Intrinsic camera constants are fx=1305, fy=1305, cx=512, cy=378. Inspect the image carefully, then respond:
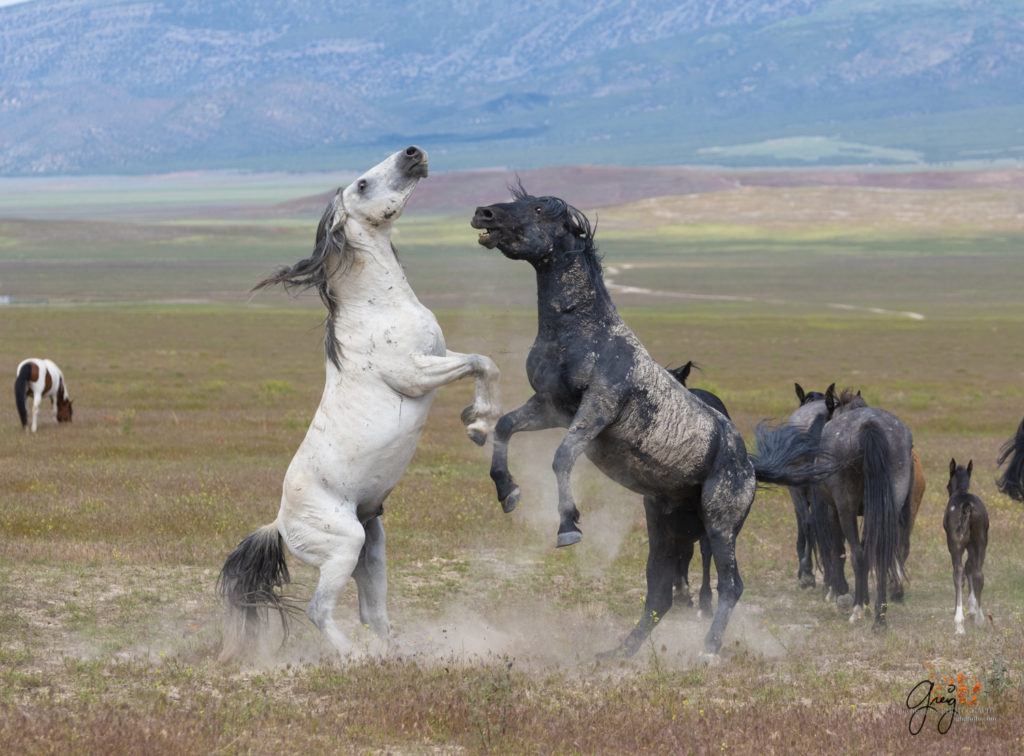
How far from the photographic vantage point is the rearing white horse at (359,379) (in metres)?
8.45

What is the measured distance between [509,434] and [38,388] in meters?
17.7

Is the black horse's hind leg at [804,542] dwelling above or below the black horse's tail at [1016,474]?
below

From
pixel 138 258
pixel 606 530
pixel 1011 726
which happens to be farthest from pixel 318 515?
pixel 138 258

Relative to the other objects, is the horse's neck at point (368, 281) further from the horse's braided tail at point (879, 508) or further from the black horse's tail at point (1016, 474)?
the black horse's tail at point (1016, 474)

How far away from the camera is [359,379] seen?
852cm

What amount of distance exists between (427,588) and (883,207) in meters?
183

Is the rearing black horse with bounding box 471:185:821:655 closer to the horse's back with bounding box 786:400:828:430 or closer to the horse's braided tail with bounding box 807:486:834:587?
the horse's braided tail with bounding box 807:486:834:587

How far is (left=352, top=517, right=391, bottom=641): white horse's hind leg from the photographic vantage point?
914 cm

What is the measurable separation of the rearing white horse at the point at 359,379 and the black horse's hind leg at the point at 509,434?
0.12 metres

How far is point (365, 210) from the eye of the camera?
8.54 m

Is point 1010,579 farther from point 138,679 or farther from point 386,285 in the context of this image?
point 138,679

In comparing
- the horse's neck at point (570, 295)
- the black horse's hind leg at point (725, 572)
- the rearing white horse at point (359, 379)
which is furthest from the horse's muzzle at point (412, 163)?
the black horse's hind leg at point (725, 572)

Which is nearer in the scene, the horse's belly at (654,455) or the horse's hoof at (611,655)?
the horse's belly at (654,455)

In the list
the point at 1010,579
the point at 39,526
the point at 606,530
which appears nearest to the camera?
the point at 606,530
